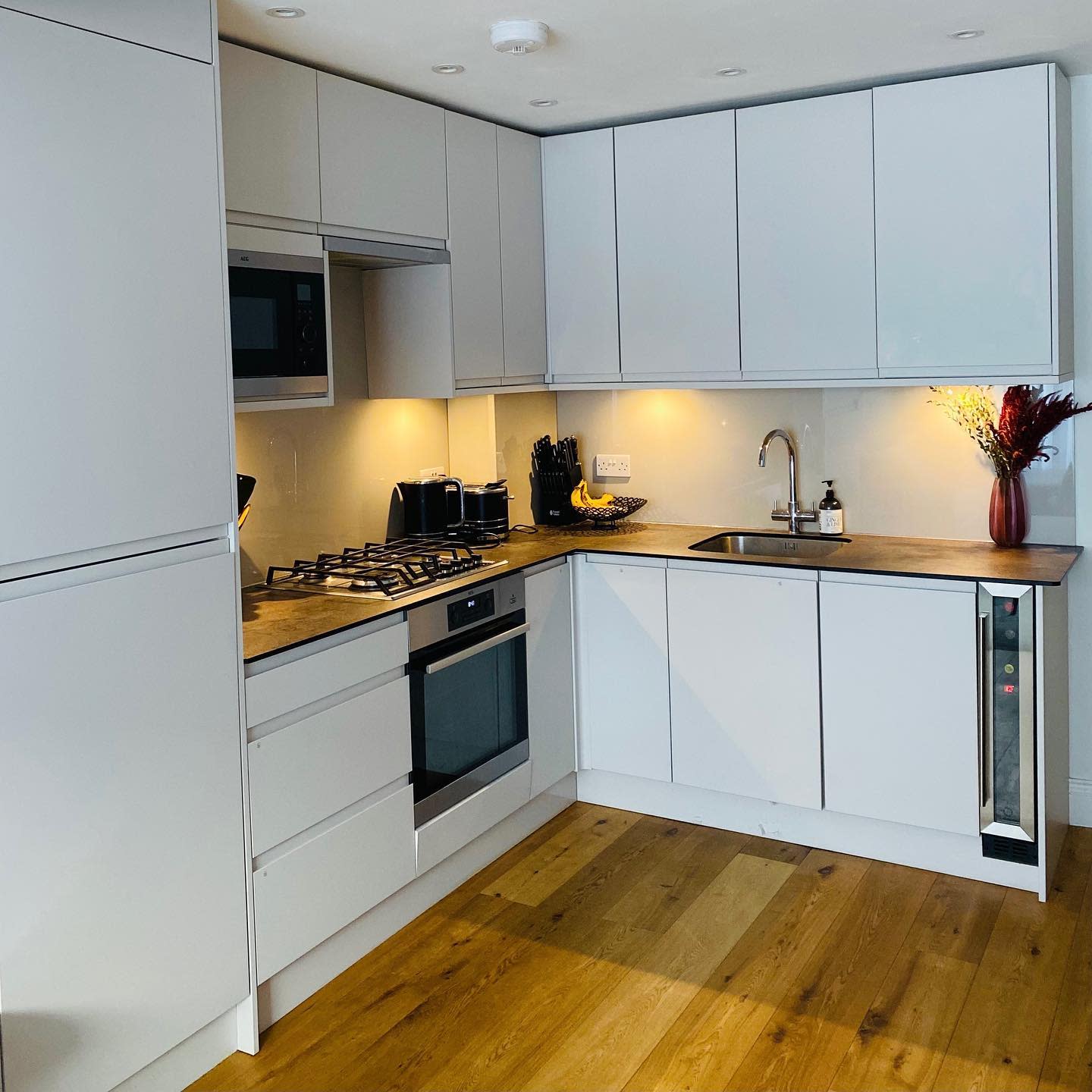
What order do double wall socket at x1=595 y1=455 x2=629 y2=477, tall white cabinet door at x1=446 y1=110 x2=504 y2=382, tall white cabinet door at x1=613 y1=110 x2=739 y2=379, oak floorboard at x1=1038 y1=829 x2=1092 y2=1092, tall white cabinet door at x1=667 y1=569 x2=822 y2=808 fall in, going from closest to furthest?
oak floorboard at x1=1038 y1=829 x2=1092 y2=1092 → tall white cabinet door at x1=667 y1=569 x2=822 y2=808 → tall white cabinet door at x1=446 y1=110 x2=504 y2=382 → tall white cabinet door at x1=613 y1=110 x2=739 y2=379 → double wall socket at x1=595 y1=455 x2=629 y2=477

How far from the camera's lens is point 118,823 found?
2.24 metres

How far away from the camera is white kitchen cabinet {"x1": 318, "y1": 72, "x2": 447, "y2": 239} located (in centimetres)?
309

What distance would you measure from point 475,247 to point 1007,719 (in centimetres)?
215

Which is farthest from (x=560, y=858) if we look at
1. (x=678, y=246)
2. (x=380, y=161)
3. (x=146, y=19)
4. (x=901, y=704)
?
(x=146, y=19)

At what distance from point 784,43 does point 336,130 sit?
120 centimetres

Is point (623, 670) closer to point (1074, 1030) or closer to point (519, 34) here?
point (1074, 1030)

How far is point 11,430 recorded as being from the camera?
201 cm

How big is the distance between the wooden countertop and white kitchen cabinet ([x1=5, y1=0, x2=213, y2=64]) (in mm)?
1254

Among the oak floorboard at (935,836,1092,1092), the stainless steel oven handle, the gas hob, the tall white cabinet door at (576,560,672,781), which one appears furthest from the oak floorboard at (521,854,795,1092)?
the gas hob

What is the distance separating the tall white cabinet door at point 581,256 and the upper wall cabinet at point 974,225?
921 mm

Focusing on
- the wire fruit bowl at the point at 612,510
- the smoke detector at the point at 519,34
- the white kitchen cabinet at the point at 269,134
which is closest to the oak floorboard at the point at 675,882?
the wire fruit bowl at the point at 612,510

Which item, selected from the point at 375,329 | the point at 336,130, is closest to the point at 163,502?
the point at 336,130

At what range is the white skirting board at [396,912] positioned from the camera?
9.09ft

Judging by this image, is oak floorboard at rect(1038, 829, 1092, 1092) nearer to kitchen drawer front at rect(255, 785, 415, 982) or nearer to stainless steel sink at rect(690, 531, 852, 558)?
stainless steel sink at rect(690, 531, 852, 558)
